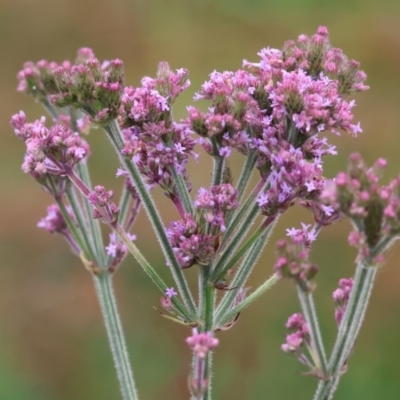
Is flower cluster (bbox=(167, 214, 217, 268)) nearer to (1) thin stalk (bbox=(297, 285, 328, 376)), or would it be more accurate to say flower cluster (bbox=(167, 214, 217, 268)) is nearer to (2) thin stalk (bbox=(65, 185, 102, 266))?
(1) thin stalk (bbox=(297, 285, 328, 376))

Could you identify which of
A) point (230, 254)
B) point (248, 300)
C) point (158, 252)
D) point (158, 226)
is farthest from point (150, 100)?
point (158, 252)

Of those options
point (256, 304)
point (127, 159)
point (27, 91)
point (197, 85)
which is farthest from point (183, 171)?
point (197, 85)

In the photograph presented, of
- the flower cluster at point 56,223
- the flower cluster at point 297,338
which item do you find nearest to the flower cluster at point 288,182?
the flower cluster at point 297,338

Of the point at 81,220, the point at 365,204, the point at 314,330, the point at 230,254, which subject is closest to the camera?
the point at 365,204

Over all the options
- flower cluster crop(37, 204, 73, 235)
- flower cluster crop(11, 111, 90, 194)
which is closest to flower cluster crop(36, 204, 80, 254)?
flower cluster crop(37, 204, 73, 235)

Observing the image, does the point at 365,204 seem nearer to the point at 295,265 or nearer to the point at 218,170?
the point at 295,265
